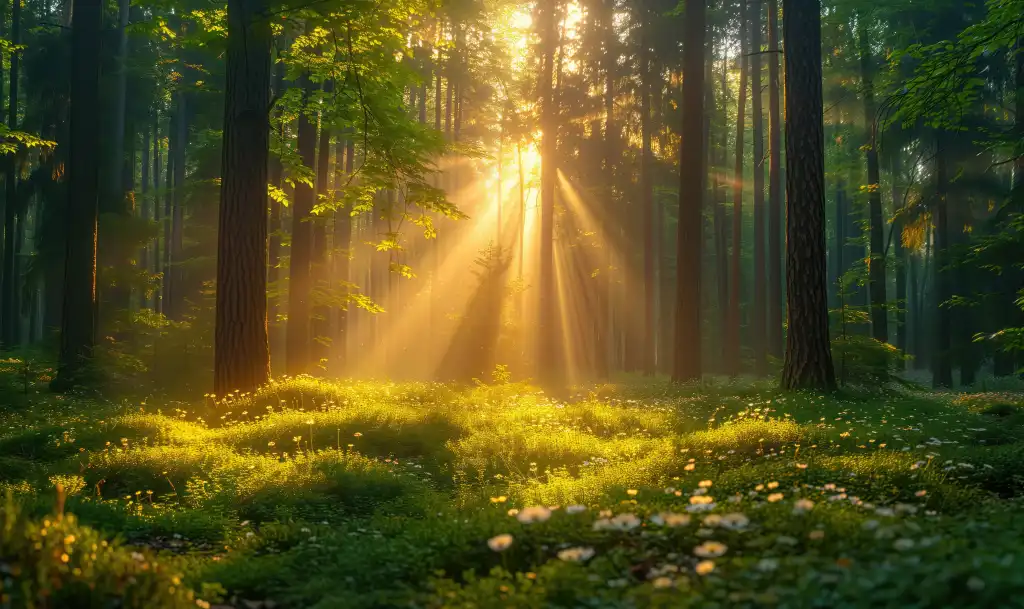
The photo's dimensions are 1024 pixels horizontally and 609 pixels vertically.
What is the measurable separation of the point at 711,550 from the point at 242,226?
10197 mm

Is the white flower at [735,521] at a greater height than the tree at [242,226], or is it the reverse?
the tree at [242,226]

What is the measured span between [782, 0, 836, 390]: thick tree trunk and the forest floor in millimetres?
942

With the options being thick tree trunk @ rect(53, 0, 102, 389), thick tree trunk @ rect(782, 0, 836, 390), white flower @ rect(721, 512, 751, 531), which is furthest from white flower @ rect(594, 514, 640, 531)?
thick tree trunk @ rect(53, 0, 102, 389)

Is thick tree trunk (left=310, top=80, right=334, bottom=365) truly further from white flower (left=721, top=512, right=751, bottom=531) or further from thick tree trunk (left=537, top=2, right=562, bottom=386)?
white flower (left=721, top=512, right=751, bottom=531)

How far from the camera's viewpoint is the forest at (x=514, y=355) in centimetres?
344

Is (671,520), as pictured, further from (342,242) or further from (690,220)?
(342,242)

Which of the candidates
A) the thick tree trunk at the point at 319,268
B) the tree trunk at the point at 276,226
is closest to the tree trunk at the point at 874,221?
the thick tree trunk at the point at 319,268

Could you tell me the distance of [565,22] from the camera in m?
27.3

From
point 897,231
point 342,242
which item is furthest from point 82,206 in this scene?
point 897,231

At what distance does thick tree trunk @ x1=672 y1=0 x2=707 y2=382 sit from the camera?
52.9 ft

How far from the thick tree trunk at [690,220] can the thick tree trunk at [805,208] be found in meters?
4.13

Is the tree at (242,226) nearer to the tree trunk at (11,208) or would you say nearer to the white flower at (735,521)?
the white flower at (735,521)

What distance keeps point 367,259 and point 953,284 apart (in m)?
35.1

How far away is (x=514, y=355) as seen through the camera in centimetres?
2648
